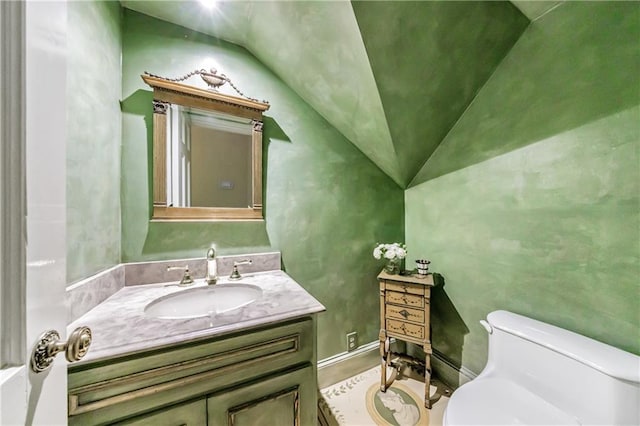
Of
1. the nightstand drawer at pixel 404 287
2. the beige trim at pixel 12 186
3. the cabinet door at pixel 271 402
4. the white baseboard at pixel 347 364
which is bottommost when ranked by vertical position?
the white baseboard at pixel 347 364

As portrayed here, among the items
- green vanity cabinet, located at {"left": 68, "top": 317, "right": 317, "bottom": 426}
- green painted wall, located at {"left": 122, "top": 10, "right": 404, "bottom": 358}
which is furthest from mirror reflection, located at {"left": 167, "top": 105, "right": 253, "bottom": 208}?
green vanity cabinet, located at {"left": 68, "top": 317, "right": 317, "bottom": 426}

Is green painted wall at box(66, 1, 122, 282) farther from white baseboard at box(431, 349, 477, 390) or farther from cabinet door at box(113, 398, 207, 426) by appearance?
white baseboard at box(431, 349, 477, 390)

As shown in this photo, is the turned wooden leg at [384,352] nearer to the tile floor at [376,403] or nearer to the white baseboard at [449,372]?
the tile floor at [376,403]

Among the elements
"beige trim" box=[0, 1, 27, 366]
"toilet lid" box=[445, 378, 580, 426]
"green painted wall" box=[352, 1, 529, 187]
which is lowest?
"toilet lid" box=[445, 378, 580, 426]

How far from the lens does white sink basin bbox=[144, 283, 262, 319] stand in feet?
3.36

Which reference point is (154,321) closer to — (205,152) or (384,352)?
(205,152)

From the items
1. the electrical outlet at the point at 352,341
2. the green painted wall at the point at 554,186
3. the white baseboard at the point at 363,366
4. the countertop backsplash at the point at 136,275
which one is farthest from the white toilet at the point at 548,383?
the countertop backsplash at the point at 136,275

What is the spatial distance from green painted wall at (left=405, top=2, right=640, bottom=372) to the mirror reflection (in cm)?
134

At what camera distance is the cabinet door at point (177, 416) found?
64 cm

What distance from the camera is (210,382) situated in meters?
0.72

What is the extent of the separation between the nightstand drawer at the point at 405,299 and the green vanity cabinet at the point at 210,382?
784 millimetres

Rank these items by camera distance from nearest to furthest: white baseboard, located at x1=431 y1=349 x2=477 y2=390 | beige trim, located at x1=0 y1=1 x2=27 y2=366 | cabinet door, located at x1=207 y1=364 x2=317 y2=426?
beige trim, located at x1=0 y1=1 x2=27 y2=366 < cabinet door, located at x1=207 y1=364 x2=317 y2=426 < white baseboard, located at x1=431 y1=349 x2=477 y2=390

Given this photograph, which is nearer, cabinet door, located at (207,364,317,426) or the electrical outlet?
cabinet door, located at (207,364,317,426)

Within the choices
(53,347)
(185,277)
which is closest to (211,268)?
(185,277)
